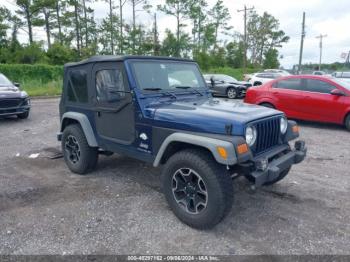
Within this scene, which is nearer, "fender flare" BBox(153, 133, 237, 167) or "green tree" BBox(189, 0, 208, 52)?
"fender flare" BBox(153, 133, 237, 167)

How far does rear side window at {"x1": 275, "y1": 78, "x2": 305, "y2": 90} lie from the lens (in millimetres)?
9000

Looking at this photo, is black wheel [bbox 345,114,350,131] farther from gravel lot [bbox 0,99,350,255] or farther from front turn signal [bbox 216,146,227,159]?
front turn signal [bbox 216,146,227,159]

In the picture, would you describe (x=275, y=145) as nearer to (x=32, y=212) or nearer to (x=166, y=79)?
(x=166, y=79)

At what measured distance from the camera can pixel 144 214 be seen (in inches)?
146

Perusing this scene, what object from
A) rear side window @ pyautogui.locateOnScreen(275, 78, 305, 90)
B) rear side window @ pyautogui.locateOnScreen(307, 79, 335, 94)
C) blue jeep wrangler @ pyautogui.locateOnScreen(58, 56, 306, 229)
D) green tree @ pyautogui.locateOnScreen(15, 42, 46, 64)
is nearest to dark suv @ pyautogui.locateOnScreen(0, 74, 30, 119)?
blue jeep wrangler @ pyautogui.locateOnScreen(58, 56, 306, 229)

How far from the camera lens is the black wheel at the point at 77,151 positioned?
15.8 ft

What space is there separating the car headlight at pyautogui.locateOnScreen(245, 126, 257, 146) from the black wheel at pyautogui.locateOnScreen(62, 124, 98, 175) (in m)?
2.66

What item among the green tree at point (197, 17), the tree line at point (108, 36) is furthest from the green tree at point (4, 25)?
the green tree at point (197, 17)

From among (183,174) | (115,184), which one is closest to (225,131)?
(183,174)

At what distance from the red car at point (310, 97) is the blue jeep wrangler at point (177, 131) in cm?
511

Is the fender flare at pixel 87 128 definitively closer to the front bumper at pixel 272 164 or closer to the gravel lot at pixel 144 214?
the gravel lot at pixel 144 214

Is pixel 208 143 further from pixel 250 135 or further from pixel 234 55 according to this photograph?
pixel 234 55

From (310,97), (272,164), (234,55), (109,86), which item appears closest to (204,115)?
(272,164)

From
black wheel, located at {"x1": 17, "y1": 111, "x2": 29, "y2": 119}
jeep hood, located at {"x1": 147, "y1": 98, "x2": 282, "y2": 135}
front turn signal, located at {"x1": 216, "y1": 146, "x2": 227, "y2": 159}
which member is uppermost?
jeep hood, located at {"x1": 147, "y1": 98, "x2": 282, "y2": 135}
